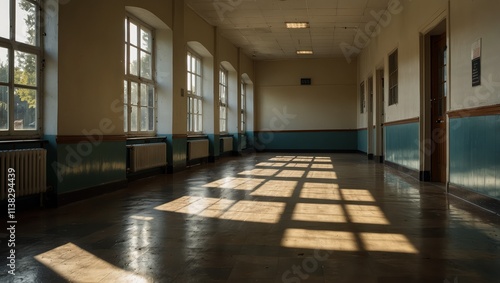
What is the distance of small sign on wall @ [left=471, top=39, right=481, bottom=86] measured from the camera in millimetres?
4883

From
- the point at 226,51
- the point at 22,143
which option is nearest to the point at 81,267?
the point at 22,143

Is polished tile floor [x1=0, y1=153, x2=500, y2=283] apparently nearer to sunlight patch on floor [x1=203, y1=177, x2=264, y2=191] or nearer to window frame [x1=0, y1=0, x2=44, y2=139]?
sunlight patch on floor [x1=203, y1=177, x2=264, y2=191]

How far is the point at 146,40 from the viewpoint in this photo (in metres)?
8.73

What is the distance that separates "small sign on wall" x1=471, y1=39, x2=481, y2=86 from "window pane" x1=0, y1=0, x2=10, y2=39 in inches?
215

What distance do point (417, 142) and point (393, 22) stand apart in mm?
3671

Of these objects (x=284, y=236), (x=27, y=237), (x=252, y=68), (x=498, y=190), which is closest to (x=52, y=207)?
(x=27, y=237)

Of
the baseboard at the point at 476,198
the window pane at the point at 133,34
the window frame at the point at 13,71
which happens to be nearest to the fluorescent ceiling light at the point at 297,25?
the window pane at the point at 133,34

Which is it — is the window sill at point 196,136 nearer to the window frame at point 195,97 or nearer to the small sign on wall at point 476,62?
the window frame at point 195,97

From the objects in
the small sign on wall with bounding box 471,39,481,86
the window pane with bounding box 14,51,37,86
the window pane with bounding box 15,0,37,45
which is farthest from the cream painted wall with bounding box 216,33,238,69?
the small sign on wall with bounding box 471,39,481,86

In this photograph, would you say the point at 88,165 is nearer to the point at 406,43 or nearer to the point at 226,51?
the point at 406,43

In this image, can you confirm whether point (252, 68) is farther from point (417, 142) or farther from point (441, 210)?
point (441, 210)

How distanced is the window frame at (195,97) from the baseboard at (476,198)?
7402mm

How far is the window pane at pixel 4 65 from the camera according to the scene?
4.66 meters

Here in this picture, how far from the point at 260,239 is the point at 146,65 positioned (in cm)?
622
